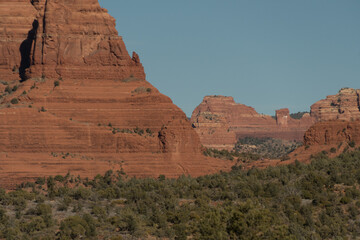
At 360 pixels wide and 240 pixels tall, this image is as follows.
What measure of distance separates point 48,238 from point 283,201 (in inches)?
924

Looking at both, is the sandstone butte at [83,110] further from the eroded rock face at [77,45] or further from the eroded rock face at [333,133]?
the eroded rock face at [333,133]

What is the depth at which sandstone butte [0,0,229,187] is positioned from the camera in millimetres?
107000

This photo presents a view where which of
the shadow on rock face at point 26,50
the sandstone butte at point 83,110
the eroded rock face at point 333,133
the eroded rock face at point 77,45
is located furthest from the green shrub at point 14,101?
the eroded rock face at point 333,133

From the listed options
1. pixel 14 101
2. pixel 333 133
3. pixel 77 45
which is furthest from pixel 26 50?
pixel 333 133

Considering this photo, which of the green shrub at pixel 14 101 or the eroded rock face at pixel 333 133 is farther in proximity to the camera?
the eroded rock face at pixel 333 133

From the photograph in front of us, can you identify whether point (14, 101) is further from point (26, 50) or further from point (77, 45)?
point (26, 50)

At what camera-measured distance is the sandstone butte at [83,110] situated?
10700cm

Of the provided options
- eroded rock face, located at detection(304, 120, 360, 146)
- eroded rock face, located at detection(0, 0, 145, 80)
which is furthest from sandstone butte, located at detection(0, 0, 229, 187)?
eroded rock face, located at detection(304, 120, 360, 146)

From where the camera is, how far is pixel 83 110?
4476 inches

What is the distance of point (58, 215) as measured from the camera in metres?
83.3

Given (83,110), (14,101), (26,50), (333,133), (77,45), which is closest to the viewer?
(14,101)

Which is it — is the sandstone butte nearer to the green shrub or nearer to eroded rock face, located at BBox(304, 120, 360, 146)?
the green shrub

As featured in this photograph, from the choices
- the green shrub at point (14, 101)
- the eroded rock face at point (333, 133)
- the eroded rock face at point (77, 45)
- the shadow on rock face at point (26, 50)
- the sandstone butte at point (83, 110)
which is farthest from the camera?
the shadow on rock face at point (26, 50)

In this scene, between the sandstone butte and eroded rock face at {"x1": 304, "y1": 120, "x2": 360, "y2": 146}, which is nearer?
the sandstone butte
